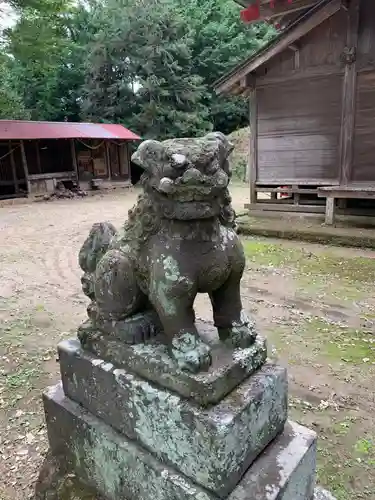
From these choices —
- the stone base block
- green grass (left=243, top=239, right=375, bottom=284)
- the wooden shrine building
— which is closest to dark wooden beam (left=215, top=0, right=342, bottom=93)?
the wooden shrine building

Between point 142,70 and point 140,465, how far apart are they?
2139 centimetres

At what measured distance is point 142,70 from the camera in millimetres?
20312

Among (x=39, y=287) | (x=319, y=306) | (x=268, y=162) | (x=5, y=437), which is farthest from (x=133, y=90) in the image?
(x=5, y=437)

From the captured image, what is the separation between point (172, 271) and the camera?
140cm

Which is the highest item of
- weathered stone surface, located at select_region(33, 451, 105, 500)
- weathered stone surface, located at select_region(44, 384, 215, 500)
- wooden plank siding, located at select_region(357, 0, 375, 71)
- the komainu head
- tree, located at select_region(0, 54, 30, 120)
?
tree, located at select_region(0, 54, 30, 120)

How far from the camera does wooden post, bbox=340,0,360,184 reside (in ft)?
23.7

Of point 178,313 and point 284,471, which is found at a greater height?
point 178,313

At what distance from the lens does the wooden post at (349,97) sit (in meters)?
7.23

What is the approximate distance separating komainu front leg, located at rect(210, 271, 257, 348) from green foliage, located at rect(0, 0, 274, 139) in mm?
19012

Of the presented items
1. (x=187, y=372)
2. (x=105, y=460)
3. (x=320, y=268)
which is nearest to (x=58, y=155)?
(x=320, y=268)

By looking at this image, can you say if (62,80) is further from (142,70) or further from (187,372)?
(187,372)

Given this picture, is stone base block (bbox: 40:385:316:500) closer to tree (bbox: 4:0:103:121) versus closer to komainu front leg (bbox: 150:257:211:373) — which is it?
komainu front leg (bbox: 150:257:211:373)

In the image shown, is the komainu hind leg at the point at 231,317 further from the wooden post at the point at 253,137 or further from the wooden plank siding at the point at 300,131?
the wooden post at the point at 253,137

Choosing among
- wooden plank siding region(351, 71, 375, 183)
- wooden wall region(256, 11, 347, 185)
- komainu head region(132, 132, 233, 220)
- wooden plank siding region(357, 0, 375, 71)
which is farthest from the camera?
wooden wall region(256, 11, 347, 185)
